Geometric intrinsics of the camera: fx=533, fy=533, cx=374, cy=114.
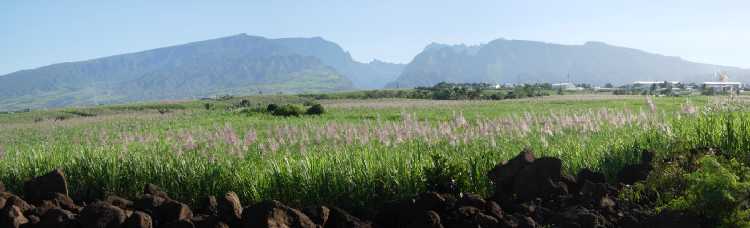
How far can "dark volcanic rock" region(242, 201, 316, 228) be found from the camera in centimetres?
498

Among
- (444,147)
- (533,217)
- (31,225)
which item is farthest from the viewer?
(444,147)

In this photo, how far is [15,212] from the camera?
233 inches

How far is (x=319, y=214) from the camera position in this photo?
538 cm

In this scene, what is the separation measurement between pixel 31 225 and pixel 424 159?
15.6ft

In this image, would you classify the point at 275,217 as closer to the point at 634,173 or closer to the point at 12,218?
the point at 12,218

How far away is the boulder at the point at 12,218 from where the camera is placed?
5.83m

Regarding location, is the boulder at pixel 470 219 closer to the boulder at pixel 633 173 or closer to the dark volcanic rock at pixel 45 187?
the boulder at pixel 633 173

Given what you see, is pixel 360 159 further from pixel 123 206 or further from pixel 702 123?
pixel 702 123

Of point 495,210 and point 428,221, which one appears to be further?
point 495,210

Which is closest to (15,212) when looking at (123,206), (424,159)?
(123,206)

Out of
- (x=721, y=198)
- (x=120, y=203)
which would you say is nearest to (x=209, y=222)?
(x=120, y=203)

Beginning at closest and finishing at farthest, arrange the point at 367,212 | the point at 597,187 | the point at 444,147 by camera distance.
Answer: the point at 597,187 → the point at 367,212 → the point at 444,147

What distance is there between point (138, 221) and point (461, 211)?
323 cm

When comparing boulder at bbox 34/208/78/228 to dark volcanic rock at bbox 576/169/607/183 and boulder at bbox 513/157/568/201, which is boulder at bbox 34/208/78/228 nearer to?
boulder at bbox 513/157/568/201
